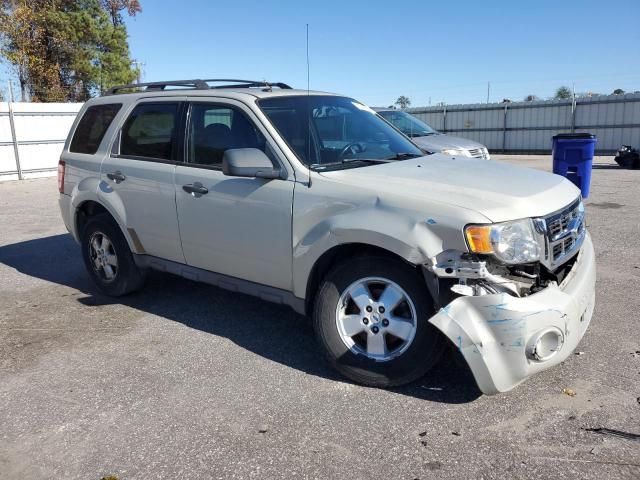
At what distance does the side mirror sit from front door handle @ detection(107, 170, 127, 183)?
64.8 inches

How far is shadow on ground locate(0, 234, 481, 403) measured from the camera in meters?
3.72

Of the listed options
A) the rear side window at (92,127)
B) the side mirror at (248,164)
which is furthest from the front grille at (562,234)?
the rear side window at (92,127)

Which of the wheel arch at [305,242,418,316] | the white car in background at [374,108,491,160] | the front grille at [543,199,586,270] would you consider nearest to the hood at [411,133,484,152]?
the white car in background at [374,108,491,160]

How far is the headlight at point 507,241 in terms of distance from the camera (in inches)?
125

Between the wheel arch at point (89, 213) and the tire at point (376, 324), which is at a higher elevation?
the wheel arch at point (89, 213)

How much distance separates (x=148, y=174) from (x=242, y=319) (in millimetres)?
1503

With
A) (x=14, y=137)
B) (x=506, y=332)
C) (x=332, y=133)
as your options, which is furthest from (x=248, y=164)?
(x=14, y=137)

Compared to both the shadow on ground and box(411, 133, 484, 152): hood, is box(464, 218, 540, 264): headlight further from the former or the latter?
box(411, 133, 484, 152): hood

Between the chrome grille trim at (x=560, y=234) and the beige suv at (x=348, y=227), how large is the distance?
0.01 meters

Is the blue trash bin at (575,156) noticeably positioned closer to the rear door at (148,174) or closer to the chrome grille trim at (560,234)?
the chrome grille trim at (560,234)

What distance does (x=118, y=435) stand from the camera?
10.8ft

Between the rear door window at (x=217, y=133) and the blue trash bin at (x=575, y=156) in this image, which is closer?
the rear door window at (x=217, y=133)

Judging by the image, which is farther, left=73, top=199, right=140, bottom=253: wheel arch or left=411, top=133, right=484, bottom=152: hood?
left=411, top=133, right=484, bottom=152: hood

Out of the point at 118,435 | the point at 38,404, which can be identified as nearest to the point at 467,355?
the point at 118,435
